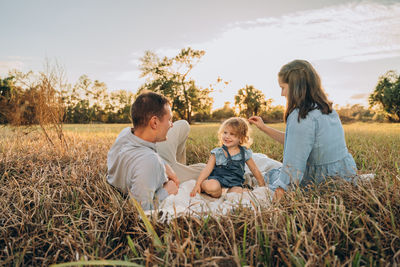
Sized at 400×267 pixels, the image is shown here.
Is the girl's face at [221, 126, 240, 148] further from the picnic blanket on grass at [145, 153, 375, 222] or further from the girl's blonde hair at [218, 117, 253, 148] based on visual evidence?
the picnic blanket on grass at [145, 153, 375, 222]

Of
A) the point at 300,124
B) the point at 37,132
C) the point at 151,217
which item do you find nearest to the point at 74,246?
the point at 151,217

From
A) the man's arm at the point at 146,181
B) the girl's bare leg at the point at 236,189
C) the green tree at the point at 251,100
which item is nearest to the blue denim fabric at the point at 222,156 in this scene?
the girl's bare leg at the point at 236,189

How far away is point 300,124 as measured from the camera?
2434 millimetres

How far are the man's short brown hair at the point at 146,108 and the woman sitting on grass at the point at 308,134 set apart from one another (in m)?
1.37

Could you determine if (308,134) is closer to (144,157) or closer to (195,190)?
(195,190)

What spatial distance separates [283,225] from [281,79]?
5.45 feet

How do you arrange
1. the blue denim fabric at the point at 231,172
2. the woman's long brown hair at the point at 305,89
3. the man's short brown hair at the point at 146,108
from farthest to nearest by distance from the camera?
the blue denim fabric at the point at 231,172 < the woman's long brown hair at the point at 305,89 < the man's short brown hair at the point at 146,108

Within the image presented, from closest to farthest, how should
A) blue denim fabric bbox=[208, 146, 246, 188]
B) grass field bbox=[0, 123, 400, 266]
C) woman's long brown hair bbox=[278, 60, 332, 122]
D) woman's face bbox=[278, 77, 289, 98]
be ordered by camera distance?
grass field bbox=[0, 123, 400, 266] → woman's long brown hair bbox=[278, 60, 332, 122] → woman's face bbox=[278, 77, 289, 98] → blue denim fabric bbox=[208, 146, 246, 188]

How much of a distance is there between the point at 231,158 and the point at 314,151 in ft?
3.48

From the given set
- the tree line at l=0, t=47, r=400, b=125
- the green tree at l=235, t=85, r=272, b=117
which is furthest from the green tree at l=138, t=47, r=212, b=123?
the green tree at l=235, t=85, r=272, b=117

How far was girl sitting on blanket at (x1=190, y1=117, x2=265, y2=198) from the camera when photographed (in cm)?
317

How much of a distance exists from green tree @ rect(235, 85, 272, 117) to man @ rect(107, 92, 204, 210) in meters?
58.3

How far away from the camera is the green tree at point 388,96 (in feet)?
129

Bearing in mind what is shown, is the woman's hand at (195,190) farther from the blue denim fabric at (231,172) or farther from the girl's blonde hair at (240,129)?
the girl's blonde hair at (240,129)
